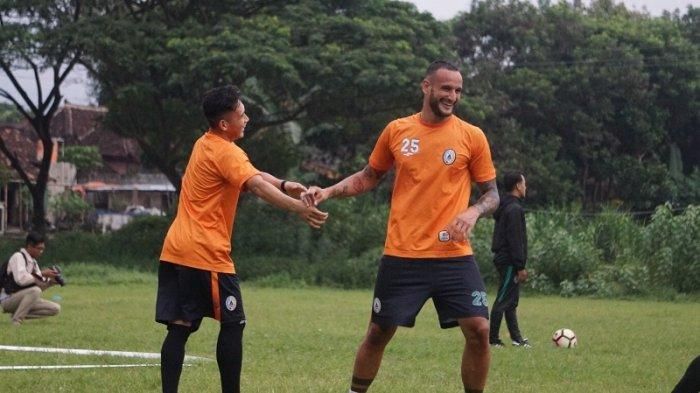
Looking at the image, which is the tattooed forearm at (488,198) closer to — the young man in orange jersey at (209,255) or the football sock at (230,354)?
the young man in orange jersey at (209,255)

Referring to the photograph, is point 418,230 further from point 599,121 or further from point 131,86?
point 599,121

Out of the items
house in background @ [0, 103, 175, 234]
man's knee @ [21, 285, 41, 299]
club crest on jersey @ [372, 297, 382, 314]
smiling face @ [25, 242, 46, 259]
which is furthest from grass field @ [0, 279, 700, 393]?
house in background @ [0, 103, 175, 234]

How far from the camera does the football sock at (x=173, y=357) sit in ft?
23.2

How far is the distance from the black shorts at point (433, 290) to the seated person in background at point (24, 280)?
8.42m


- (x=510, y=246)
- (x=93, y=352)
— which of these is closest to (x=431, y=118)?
(x=510, y=246)

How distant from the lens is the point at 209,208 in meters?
7.06

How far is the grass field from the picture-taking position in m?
8.90

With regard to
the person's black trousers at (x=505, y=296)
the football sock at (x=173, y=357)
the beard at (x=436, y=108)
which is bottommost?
the person's black trousers at (x=505, y=296)

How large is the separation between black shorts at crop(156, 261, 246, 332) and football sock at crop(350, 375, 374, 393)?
0.81 meters

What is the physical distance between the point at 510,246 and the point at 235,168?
566 cm

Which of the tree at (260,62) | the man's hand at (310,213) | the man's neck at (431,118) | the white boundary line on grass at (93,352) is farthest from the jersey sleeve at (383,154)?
the tree at (260,62)

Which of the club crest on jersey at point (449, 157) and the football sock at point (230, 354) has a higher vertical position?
the club crest on jersey at point (449, 157)

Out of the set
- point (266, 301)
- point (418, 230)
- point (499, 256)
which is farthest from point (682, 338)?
point (266, 301)

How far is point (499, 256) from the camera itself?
12.2 metres
